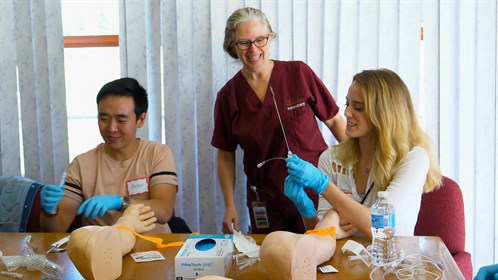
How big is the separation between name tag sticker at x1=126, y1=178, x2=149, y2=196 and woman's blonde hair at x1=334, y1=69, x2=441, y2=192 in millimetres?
993

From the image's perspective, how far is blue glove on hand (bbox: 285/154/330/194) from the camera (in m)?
1.74

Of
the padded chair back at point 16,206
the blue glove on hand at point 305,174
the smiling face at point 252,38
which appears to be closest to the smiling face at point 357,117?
the blue glove on hand at point 305,174

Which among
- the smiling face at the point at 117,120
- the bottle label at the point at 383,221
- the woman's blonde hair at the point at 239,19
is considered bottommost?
the bottle label at the point at 383,221

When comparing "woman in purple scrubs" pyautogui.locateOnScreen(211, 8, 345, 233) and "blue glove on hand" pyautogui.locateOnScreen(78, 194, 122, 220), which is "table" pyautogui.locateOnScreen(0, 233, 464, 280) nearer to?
"blue glove on hand" pyautogui.locateOnScreen(78, 194, 122, 220)

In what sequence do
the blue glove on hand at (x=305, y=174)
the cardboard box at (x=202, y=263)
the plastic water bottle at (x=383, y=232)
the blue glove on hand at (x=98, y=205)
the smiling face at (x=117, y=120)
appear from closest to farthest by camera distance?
the cardboard box at (x=202, y=263) < the plastic water bottle at (x=383, y=232) < the blue glove on hand at (x=305, y=174) < the blue glove on hand at (x=98, y=205) < the smiling face at (x=117, y=120)

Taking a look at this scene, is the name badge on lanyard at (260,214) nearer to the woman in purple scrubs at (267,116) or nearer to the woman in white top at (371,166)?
the woman in purple scrubs at (267,116)

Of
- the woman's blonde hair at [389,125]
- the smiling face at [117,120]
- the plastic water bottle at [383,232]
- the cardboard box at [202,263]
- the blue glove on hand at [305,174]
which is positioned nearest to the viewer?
the cardboard box at [202,263]

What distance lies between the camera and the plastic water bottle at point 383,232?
1541 millimetres

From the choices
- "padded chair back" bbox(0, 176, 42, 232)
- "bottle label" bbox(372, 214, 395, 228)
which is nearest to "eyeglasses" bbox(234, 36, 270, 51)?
"bottle label" bbox(372, 214, 395, 228)

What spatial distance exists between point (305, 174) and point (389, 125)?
1.29 feet

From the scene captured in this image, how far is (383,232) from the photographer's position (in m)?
1.63

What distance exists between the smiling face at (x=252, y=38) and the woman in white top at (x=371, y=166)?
0.49 metres

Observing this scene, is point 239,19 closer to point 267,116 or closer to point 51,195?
point 267,116

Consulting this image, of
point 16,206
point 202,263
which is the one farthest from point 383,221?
point 16,206
